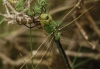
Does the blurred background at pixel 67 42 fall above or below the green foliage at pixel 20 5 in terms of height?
below

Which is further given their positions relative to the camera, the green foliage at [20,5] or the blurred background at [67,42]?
the blurred background at [67,42]

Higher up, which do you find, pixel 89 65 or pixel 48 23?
pixel 48 23

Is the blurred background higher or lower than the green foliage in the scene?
lower

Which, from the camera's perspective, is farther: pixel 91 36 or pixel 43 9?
pixel 91 36

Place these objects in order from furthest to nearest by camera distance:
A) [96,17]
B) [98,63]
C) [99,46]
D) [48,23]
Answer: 1. [96,17]
2. [98,63]
3. [99,46]
4. [48,23]

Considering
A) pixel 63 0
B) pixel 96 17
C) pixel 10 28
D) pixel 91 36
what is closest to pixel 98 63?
pixel 91 36

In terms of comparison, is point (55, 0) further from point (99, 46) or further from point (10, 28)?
point (99, 46)

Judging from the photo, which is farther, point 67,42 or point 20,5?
point 67,42

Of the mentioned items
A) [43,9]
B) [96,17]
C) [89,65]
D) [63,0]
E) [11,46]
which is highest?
[43,9]

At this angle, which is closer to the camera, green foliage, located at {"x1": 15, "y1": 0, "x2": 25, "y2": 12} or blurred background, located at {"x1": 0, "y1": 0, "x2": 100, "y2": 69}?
green foliage, located at {"x1": 15, "y1": 0, "x2": 25, "y2": 12}

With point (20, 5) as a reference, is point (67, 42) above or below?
below

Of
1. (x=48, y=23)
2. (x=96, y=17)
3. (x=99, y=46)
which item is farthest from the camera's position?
(x=96, y=17)
